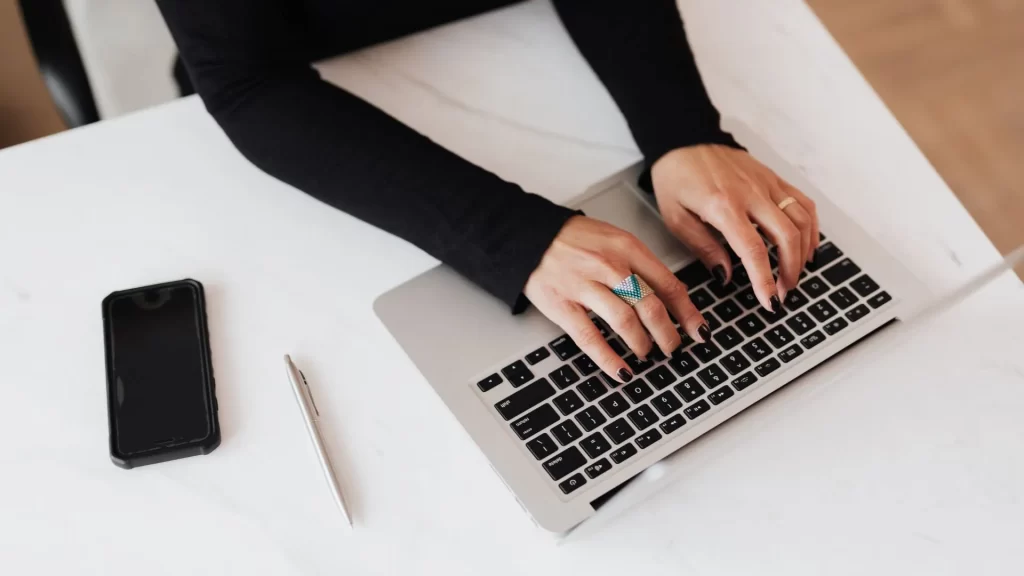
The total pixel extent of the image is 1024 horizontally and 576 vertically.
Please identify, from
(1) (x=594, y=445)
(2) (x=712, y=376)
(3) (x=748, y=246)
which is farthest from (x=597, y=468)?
(3) (x=748, y=246)

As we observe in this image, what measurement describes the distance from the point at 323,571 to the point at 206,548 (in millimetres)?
80

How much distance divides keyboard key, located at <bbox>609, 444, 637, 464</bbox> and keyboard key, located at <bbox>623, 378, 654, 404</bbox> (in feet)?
0.12

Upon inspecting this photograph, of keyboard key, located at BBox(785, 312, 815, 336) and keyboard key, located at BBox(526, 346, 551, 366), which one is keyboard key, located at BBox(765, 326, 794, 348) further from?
keyboard key, located at BBox(526, 346, 551, 366)

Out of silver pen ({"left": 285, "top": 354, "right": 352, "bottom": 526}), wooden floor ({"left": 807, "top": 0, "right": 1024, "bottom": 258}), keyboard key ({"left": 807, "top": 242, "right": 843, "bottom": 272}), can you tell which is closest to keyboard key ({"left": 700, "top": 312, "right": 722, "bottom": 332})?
keyboard key ({"left": 807, "top": 242, "right": 843, "bottom": 272})

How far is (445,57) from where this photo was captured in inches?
30.7

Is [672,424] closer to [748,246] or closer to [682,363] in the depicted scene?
[682,363]

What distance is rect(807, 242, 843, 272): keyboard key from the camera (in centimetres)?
67

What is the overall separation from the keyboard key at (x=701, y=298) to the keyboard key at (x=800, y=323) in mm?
62

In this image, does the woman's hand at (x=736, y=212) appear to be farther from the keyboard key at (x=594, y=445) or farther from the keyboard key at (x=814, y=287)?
the keyboard key at (x=594, y=445)

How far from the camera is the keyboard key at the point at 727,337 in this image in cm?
62

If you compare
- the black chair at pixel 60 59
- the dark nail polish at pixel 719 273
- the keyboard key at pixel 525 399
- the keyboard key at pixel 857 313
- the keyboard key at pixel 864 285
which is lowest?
the keyboard key at pixel 857 313

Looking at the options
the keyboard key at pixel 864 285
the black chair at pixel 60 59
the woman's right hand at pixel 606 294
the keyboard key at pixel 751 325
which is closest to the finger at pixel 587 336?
the woman's right hand at pixel 606 294

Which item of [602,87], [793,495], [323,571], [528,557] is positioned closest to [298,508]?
[323,571]

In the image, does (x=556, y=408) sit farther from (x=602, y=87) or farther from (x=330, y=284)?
(x=602, y=87)
